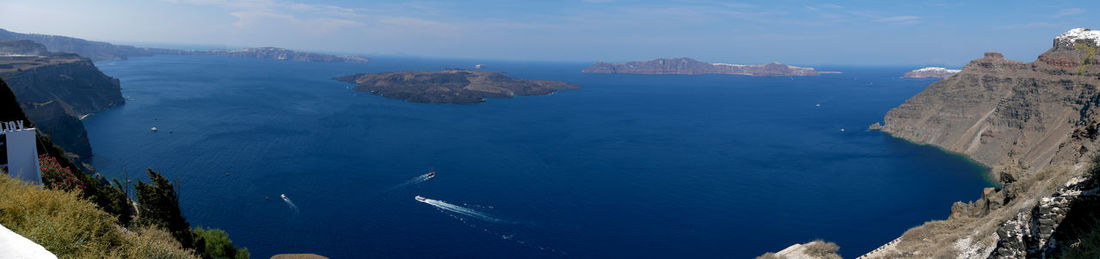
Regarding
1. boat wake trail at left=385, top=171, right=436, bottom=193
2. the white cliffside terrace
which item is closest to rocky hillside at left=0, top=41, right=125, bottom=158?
boat wake trail at left=385, top=171, right=436, bottom=193

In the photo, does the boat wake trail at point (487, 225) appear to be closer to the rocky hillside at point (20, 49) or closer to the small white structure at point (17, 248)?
the small white structure at point (17, 248)

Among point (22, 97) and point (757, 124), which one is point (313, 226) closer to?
point (22, 97)

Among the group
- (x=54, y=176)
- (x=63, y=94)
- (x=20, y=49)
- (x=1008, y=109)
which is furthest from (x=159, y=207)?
(x=20, y=49)

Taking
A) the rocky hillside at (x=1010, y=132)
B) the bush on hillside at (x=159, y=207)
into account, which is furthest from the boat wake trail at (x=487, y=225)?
the rocky hillside at (x=1010, y=132)

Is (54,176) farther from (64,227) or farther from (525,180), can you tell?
(525,180)

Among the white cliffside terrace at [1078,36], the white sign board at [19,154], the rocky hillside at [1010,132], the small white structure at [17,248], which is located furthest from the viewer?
the white cliffside terrace at [1078,36]

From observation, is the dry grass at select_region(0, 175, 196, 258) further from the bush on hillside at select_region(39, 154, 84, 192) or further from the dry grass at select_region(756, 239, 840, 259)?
the dry grass at select_region(756, 239, 840, 259)

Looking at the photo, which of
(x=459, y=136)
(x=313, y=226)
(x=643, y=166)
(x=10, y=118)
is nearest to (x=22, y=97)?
(x=459, y=136)
